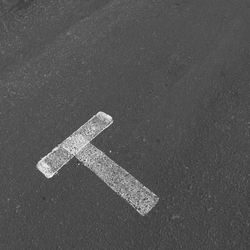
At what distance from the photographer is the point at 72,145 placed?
4156mm

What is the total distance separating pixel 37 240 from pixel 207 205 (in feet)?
5.20

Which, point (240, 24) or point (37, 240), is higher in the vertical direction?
point (240, 24)

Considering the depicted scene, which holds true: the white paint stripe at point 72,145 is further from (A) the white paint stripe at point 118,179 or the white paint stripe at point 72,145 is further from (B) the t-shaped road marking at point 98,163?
(A) the white paint stripe at point 118,179

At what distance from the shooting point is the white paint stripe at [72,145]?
3977mm

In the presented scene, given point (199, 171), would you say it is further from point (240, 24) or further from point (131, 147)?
point (240, 24)

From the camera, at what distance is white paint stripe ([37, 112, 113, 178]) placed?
3977 mm

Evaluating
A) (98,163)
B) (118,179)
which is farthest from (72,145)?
(118,179)

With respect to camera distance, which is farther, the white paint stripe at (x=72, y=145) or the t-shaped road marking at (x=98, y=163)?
the white paint stripe at (x=72, y=145)

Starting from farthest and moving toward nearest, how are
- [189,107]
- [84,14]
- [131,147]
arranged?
1. [84,14]
2. [189,107]
3. [131,147]

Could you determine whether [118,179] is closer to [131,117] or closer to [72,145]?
[72,145]

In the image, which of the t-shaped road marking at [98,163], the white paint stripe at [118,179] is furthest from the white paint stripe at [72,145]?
the white paint stripe at [118,179]

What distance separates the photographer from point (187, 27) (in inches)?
213

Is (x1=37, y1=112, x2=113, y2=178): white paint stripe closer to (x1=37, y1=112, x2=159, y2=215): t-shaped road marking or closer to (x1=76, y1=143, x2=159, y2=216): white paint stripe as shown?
(x1=37, y1=112, x2=159, y2=215): t-shaped road marking

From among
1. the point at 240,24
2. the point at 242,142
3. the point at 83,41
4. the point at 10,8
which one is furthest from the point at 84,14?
the point at 242,142
